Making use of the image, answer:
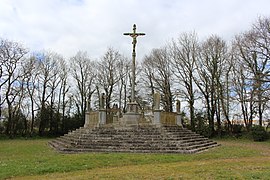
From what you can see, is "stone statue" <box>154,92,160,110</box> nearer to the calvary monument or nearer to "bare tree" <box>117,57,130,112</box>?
the calvary monument

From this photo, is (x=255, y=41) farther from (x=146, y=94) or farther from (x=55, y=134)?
(x=55, y=134)

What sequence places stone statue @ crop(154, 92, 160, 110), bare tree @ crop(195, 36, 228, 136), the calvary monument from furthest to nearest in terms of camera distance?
bare tree @ crop(195, 36, 228, 136), stone statue @ crop(154, 92, 160, 110), the calvary monument

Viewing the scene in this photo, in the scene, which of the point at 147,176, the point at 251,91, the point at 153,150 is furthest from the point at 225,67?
the point at 147,176

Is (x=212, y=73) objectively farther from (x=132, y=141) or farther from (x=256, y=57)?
(x=132, y=141)

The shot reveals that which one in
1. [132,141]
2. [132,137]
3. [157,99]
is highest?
[157,99]

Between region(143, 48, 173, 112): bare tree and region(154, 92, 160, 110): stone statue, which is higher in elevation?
region(143, 48, 173, 112): bare tree

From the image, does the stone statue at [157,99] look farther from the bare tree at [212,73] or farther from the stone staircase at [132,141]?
the bare tree at [212,73]

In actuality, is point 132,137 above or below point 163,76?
below

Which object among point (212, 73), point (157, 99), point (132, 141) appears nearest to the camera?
point (132, 141)

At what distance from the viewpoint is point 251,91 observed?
22328 mm

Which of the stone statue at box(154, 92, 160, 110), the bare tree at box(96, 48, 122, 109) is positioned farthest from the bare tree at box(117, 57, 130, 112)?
the stone statue at box(154, 92, 160, 110)

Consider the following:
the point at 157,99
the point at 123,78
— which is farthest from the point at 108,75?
the point at 157,99

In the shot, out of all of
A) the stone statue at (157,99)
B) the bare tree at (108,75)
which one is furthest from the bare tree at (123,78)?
the stone statue at (157,99)

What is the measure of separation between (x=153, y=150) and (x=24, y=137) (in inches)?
846
